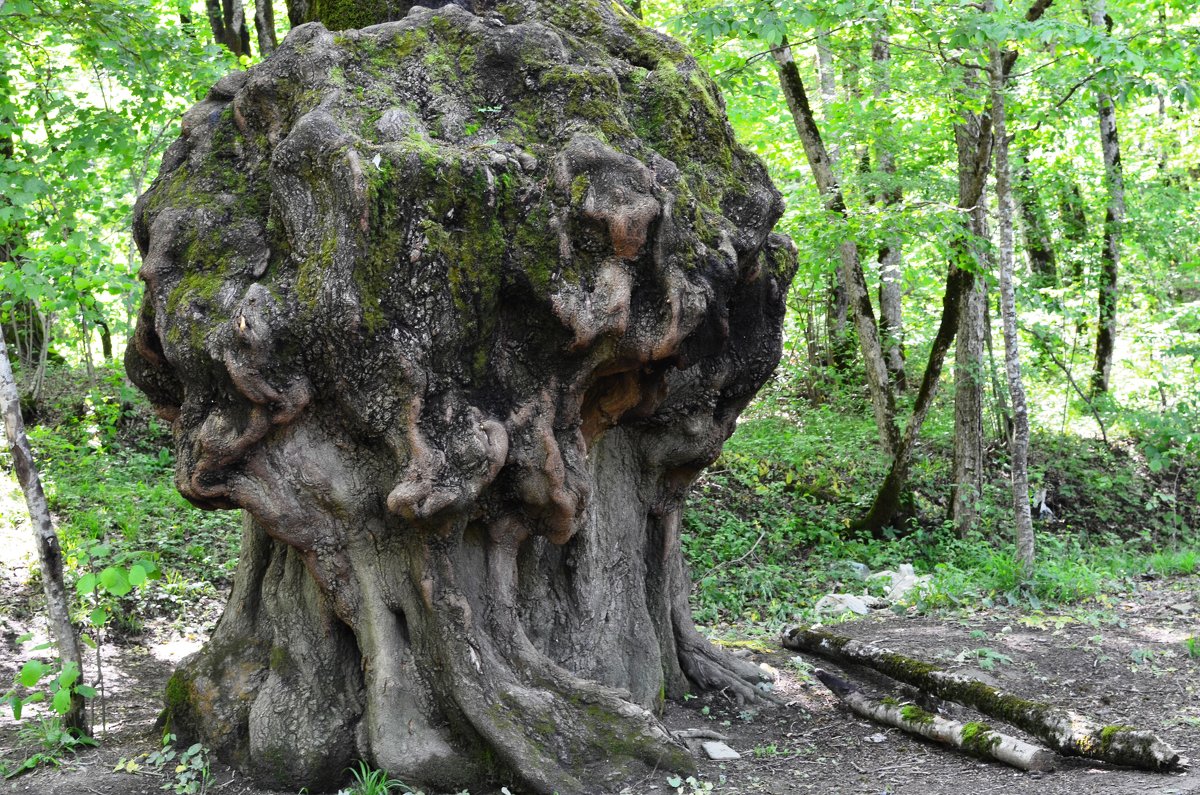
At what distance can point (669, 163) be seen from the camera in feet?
16.3

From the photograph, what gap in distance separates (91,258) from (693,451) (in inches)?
186

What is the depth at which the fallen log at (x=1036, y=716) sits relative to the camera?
448cm

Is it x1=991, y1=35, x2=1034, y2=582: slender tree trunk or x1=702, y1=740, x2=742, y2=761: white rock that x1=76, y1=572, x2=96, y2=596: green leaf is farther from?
x1=991, y1=35, x2=1034, y2=582: slender tree trunk

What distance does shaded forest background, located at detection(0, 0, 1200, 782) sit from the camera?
328 inches

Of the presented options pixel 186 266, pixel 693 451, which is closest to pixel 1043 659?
pixel 693 451

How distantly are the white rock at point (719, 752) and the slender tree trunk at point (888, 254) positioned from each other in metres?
6.99

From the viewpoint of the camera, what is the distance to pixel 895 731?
5.53 metres

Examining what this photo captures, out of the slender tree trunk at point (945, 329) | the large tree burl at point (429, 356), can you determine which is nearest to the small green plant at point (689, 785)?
the large tree burl at point (429, 356)

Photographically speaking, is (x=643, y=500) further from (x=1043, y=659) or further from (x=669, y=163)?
(x=1043, y=659)

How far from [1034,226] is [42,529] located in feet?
50.8

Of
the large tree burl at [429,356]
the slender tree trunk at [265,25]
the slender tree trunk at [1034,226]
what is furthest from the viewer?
the slender tree trunk at [1034,226]

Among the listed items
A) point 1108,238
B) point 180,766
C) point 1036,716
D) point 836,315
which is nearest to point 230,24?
point 836,315

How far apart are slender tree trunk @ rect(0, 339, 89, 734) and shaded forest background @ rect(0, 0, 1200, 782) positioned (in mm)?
281

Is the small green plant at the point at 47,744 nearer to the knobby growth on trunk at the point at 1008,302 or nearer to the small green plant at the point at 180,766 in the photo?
the small green plant at the point at 180,766
